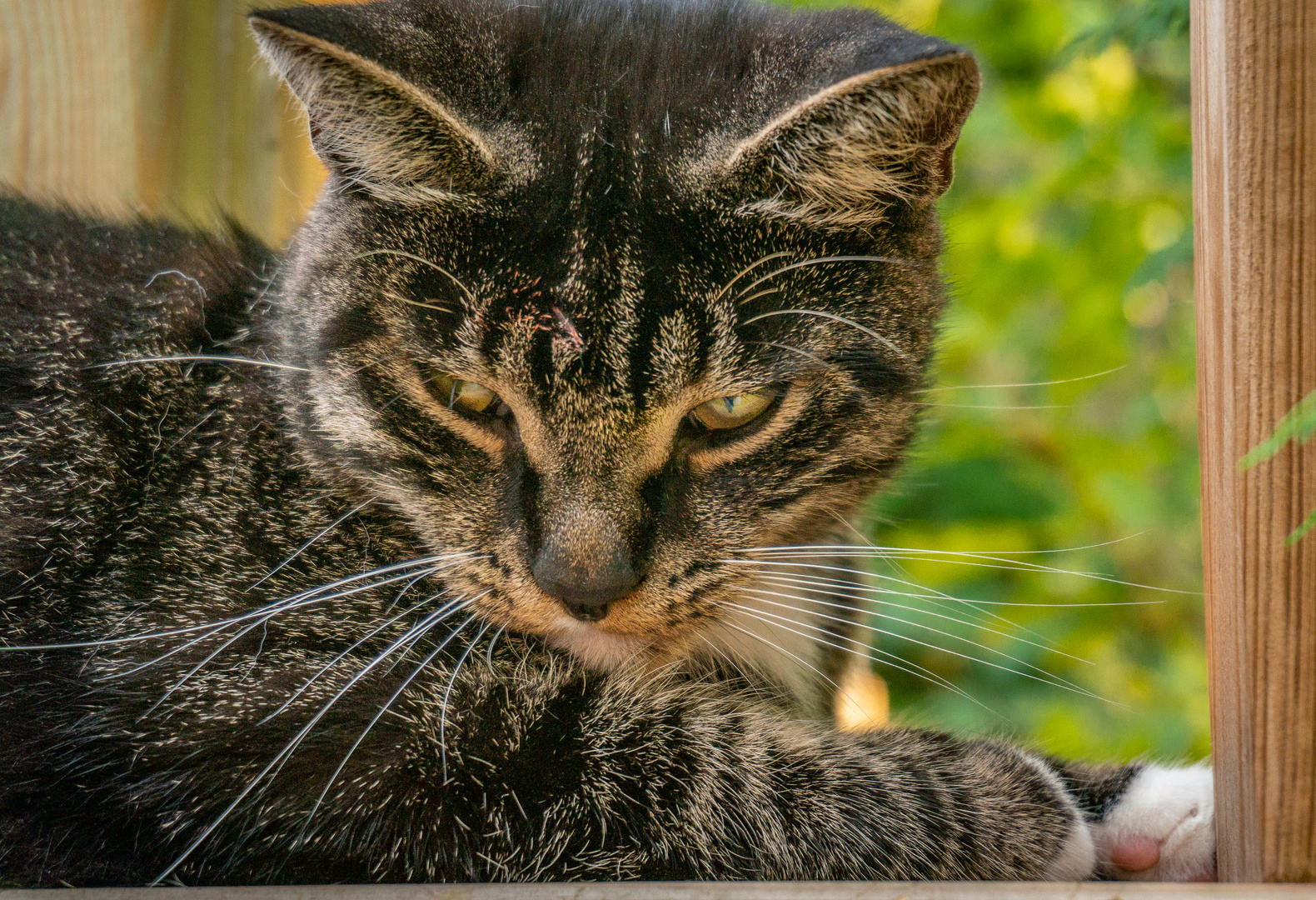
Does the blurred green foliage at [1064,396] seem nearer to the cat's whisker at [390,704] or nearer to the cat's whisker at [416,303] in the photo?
the cat's whisker at [390,704]

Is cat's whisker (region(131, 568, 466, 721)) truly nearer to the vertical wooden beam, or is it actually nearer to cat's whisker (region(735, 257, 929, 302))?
cat's whisker (region(735, 257, 929, 302))

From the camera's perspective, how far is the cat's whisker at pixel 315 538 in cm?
145

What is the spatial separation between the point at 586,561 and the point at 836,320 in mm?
468

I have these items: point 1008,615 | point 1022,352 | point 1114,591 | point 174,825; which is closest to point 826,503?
point 174,825

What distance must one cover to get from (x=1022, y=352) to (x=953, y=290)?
94.9 inches

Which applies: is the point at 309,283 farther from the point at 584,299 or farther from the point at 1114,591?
the point at 1114,591

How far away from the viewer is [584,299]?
1.36m

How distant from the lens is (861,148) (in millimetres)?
1396

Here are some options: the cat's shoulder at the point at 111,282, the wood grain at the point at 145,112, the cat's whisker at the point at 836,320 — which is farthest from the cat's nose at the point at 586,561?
the wood grain at the point at 145,112

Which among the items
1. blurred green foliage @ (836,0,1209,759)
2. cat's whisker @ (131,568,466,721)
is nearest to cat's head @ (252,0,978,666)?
cat's whisker @ (131,568,466,721)

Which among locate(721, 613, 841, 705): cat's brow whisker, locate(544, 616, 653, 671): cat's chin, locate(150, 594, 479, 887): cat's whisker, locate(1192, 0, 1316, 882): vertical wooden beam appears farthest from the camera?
locate(721, 613, 841, 705): cat's brow whisker

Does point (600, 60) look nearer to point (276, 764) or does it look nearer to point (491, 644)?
point (491, 644)

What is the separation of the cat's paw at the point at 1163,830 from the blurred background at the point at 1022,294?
0.17 metres

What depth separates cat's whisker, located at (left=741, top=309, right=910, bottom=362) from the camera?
1.41m
